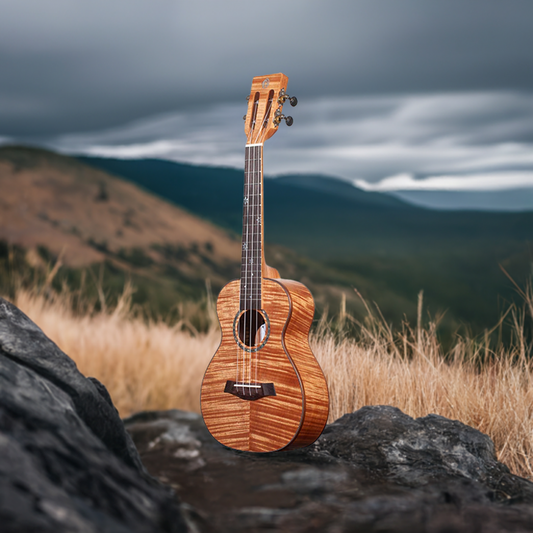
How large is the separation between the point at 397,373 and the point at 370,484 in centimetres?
121

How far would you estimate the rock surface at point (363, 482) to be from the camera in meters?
2.36

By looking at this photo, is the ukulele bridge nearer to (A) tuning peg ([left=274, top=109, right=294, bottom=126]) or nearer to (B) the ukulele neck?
(B) the ukulele neck

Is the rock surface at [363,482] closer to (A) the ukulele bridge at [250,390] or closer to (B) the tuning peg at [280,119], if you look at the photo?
(A) the ukulele bridge at [250,390]

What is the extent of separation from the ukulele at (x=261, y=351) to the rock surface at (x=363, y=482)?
0.58ft

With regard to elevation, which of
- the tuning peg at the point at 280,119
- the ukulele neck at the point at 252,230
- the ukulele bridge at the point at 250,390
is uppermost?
the tuning peg at the point at 280,119

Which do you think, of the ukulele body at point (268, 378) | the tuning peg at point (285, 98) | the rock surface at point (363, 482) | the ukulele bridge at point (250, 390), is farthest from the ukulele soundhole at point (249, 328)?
the tuning peg at point (285, 98)

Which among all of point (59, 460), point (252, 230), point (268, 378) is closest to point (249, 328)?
point (268, 378)

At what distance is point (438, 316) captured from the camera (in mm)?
4156

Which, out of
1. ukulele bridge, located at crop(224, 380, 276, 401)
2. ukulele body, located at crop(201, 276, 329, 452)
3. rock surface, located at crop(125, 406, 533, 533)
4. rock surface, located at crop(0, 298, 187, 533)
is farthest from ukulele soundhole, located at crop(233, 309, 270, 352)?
rock surface, located at crop(0, 298, 187, 533)

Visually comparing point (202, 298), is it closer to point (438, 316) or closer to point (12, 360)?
point (438, 316)

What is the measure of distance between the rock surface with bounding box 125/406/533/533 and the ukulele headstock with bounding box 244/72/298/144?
182 cm

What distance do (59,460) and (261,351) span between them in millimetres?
1742

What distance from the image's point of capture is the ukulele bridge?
334 cm

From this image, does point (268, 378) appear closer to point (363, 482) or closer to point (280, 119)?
point (363, 482)
